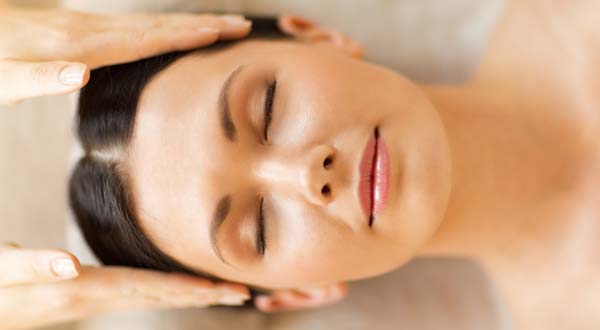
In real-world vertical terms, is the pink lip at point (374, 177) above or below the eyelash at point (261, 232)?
above

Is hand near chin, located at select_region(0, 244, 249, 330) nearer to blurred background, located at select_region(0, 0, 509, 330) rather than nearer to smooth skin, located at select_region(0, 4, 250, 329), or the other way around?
smooth skin, located at select_region(0, 4, 250, 329)

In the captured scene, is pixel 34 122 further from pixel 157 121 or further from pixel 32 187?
pixel 157 121

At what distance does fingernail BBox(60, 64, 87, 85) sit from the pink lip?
0.48 m

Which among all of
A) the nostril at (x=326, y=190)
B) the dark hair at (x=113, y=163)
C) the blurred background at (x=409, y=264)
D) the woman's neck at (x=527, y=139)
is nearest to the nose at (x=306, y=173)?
the nostril at (x=326, y=190)

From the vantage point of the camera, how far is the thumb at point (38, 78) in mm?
896

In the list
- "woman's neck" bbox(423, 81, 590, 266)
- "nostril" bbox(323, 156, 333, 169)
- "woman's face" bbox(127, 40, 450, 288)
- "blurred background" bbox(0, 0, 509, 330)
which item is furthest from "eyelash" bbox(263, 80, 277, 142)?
"blurred background" bbox(0, 0, 509, 330)

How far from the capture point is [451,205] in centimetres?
124

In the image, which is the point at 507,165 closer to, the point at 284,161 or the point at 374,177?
the point at 374,177

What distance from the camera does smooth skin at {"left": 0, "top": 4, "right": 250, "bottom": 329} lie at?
37.4 inches

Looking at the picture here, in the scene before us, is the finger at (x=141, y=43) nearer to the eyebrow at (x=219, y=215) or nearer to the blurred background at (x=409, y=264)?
the eyebrow at (x=219, y=215)

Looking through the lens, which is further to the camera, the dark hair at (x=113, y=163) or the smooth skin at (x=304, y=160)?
the dark hair at (x=113, y=163)

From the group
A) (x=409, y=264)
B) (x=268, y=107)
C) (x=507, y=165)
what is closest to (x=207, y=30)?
(x=268, y=107)

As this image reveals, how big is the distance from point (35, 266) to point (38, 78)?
1.05 feet

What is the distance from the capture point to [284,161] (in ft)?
3.25
